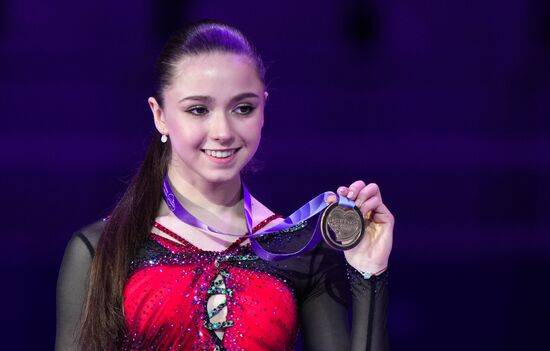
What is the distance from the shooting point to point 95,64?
11.4 ft

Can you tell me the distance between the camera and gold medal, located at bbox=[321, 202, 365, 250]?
2.25m

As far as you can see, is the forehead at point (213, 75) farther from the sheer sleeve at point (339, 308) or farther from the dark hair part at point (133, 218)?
the sheer sleeve at point (339, 308)

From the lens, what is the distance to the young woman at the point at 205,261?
2.29 m

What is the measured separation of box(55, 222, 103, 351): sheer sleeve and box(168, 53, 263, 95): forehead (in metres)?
0.39

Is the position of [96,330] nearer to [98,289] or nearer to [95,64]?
[98,289]

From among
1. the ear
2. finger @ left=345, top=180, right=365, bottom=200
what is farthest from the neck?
finger @ left=345, top=180, right=365, bottom=200

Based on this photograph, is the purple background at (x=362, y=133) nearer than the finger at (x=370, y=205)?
No

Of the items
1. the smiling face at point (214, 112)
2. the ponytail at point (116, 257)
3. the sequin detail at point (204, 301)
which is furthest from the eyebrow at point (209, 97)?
the sequin detail at point (204, 301)

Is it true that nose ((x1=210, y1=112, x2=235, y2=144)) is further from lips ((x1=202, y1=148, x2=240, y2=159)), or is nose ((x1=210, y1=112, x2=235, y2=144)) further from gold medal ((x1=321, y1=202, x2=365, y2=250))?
gold medal ((x1=321, y1=202, x2=365, y2=250))

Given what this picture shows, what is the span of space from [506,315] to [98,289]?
7.00 feet

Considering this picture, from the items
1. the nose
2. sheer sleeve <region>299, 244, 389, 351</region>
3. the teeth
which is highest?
the nose

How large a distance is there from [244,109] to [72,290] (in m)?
0.54

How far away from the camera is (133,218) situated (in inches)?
94.0

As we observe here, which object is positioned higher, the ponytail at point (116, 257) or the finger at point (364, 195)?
the finger at point (364, 195)
